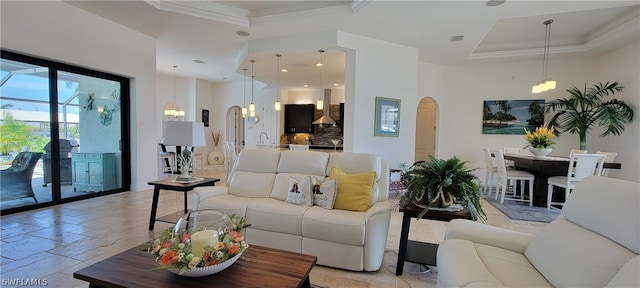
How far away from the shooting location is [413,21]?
13.4 feet

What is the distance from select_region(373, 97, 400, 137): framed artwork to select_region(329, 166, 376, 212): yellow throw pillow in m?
2.56

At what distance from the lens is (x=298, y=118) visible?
31.0ft

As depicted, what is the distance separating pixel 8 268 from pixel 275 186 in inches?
91.1

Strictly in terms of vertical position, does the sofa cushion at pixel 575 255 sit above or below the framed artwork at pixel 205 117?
below

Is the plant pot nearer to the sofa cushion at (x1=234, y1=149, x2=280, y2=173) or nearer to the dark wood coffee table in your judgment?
the dark wood coffee table

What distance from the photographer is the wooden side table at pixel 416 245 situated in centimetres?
213

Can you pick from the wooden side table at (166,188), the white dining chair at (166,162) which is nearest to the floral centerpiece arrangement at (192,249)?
the wooden side table at (166,188)

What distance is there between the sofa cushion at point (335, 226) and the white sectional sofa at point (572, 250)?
70 centimetres

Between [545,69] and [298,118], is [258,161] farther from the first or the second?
[545,69]

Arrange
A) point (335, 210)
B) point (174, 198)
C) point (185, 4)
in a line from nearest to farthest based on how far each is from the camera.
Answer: point (335, 210), point (185, 4), point (174, 198)

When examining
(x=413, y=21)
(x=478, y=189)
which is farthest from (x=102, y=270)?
(x=413, y=21)

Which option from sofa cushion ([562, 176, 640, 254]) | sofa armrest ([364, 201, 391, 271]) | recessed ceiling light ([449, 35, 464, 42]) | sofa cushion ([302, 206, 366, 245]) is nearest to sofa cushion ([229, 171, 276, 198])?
sofa cushion ([302, 206, 366, 245])

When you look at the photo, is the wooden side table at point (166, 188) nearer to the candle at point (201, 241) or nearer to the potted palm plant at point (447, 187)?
the candle at point (201, 241)

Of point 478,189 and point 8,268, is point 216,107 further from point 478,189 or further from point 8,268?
point 478,189
